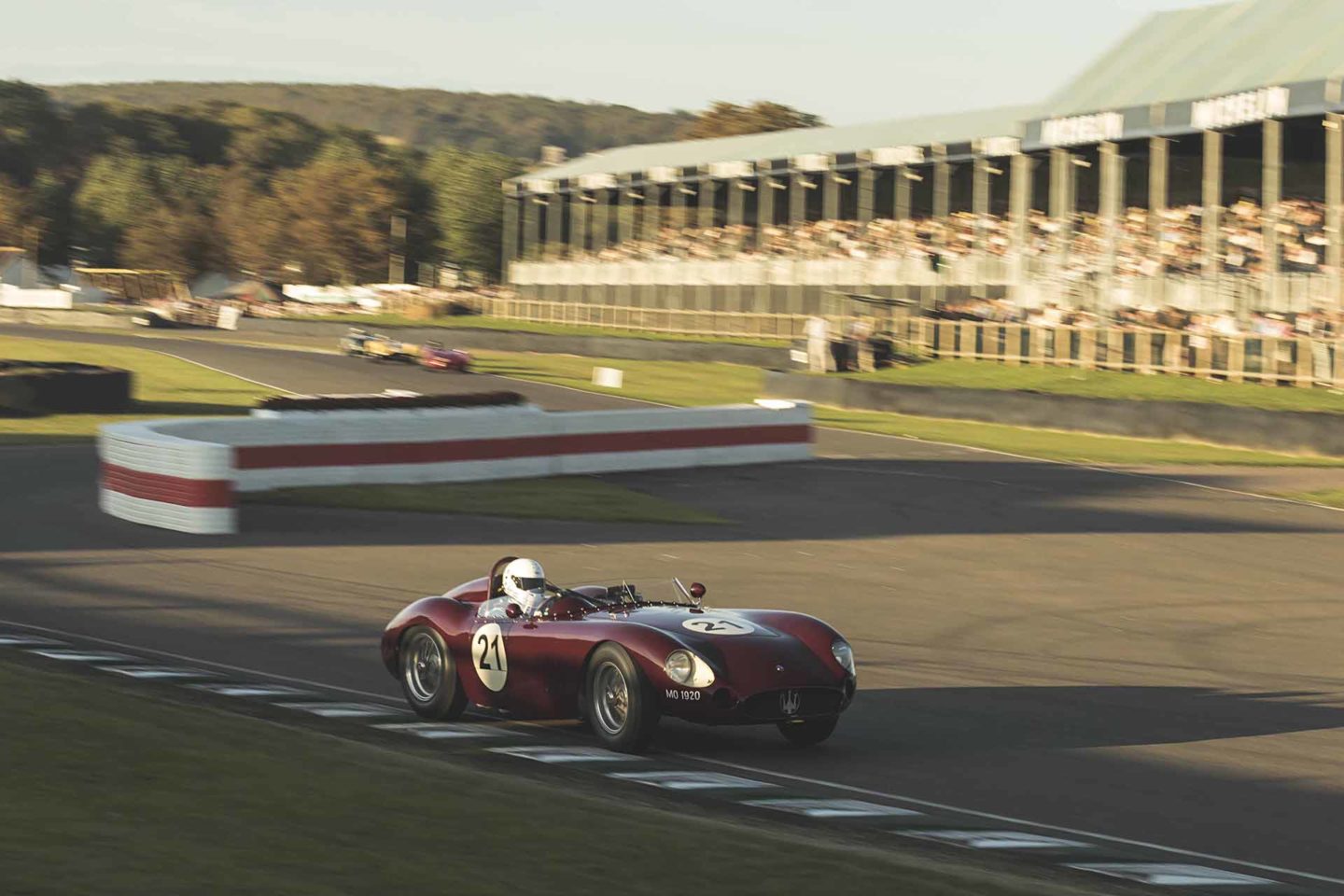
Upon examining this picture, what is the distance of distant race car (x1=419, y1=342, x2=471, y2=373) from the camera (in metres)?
52.2

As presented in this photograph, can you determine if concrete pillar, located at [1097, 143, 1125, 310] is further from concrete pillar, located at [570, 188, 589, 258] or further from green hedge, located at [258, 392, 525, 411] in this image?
concrete pillar, located at [570, 188, 589, 258]

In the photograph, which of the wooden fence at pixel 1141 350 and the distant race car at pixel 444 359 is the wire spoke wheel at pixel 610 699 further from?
the distant race car at pixel 444 359

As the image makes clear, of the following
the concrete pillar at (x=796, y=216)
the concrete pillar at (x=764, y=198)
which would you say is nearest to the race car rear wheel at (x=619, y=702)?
the concrete pillar at (x=796, y=216)

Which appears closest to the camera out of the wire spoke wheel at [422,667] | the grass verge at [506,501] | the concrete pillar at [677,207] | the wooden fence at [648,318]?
the wire spoke wheel at [422,667]

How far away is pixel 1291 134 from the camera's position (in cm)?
4775

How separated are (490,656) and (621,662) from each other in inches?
46.6

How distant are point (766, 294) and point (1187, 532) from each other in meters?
48.5

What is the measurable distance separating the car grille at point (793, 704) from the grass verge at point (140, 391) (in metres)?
24.2

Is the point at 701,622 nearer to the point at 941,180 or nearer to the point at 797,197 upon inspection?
the point at 941,180

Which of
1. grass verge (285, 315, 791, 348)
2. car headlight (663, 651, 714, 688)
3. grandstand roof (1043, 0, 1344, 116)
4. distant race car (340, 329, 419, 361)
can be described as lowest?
car headlight (663, 651, 714, 688)

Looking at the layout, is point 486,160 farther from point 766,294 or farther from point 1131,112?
point 1131,112

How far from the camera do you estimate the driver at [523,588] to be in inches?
432

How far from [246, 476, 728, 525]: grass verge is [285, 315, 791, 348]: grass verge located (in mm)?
38485

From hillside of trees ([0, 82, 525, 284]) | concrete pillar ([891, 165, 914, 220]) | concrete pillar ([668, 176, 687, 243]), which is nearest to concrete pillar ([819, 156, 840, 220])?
concrete pillar ([891, 165, 914, 220])
